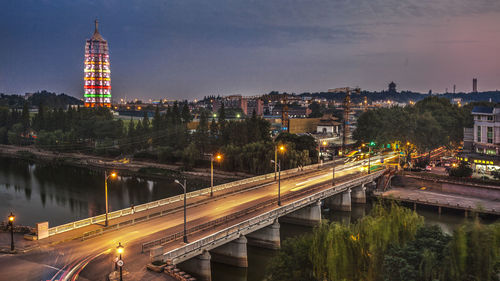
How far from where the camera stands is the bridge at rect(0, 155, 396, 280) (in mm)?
27303

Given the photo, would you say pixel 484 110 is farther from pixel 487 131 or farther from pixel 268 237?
pixel 268 237

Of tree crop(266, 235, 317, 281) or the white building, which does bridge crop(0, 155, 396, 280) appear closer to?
tree crop(266, 235, 317, 281)

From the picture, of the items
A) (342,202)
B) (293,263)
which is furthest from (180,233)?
(342,202)

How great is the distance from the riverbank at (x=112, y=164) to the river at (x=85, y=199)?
11.6 ft

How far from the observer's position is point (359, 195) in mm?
63719

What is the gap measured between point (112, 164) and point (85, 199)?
111ft

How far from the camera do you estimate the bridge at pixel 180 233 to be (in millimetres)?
27303

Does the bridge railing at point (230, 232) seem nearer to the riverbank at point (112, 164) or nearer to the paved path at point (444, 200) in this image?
the paved path at point (444, 200)

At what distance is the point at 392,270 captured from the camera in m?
23.5

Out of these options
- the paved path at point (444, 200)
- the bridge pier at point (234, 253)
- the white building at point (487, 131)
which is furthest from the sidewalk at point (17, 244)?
the white building at point (487, 131)

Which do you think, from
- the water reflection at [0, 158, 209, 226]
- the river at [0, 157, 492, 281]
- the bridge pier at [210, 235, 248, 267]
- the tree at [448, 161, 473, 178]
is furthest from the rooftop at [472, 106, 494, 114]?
the bridge pier at [210, 235, 248, 267]

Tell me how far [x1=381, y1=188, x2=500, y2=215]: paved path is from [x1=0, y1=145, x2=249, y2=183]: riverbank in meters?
29.5

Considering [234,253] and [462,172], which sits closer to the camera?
[234,253]

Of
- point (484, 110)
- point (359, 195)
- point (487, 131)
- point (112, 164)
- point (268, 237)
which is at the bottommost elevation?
point (268, 237)
